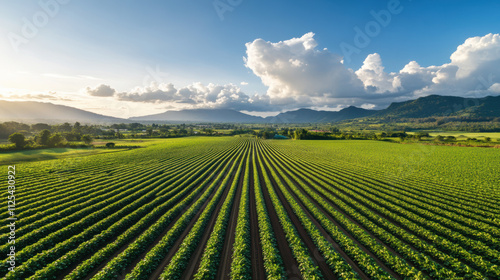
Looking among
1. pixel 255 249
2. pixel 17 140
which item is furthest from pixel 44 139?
pixel 255 249

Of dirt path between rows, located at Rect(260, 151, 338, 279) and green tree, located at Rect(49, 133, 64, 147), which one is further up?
green tree, located at Rect(49, 133, 64, 147)

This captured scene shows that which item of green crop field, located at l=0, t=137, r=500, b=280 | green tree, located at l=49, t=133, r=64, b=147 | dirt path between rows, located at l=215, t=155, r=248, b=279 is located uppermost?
green tree, located at l=49, t=133, r=64, b=147

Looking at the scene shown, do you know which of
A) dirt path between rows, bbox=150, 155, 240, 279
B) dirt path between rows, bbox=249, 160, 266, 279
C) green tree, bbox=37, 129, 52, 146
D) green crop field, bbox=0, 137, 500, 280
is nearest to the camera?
green crop field, bbox=0, 137, 500, 280

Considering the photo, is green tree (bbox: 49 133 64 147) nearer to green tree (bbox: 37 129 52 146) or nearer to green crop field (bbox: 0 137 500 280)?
green tree (bbox: 37 129 52 146)

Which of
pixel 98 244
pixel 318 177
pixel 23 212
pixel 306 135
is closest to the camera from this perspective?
pixel 98 244

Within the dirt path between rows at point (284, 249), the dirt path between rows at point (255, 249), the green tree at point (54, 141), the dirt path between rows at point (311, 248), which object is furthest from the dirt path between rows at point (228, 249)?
the green tree at point (54, 141)

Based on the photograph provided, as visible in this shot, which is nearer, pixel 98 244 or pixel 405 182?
pixel 98 244

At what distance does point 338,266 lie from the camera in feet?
36.8

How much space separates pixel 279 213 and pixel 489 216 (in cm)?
2100

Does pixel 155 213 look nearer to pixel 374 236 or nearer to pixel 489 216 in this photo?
pixel 374 236

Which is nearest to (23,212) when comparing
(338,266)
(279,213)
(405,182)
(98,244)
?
(98,244)

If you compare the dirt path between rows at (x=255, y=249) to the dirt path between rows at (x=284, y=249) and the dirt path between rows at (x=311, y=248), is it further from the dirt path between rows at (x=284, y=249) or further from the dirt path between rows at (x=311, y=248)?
the dirt path between rows at (x=311, y=248)

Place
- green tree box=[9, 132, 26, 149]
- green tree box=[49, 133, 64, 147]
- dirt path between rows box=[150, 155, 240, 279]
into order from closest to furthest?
dirt path between rows box=[150, 155, 240, 279] → green tree box=[9, 132, 26, 149] → green tree box=[49, 133, 64, 147]

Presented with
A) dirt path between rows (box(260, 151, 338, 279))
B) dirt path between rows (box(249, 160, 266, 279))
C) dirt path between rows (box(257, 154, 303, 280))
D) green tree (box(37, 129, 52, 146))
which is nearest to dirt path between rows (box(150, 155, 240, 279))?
dirt path between rows (box(249, 160, 266, 279))
